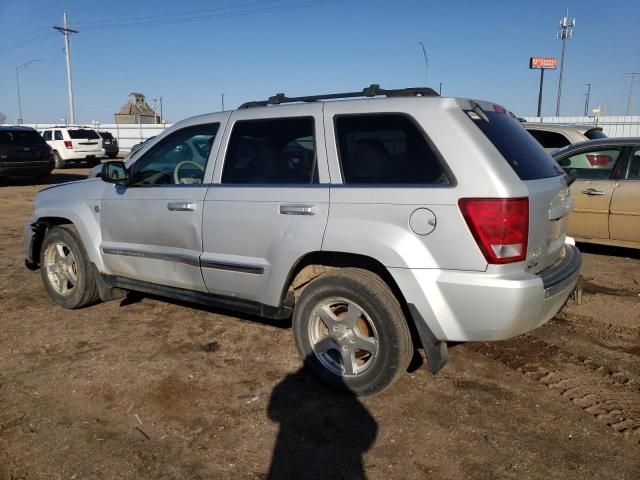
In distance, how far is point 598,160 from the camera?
6648 millimetres

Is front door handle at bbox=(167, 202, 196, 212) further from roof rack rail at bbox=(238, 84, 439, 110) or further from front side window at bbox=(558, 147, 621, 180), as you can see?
front side window at bbox=(558, 147, 621, 180)

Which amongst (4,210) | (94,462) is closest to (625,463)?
(94,462)

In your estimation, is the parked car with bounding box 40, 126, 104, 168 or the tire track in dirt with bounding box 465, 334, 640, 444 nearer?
the tire track in dirt with bounding box 465, 334, 640, 444

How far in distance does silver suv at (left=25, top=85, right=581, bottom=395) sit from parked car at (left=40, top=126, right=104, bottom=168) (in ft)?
64.5

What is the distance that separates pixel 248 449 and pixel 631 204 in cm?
547

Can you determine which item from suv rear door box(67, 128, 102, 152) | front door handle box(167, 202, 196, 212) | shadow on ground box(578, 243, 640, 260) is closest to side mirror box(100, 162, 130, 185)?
front door handle box(167, 202, 196, 212)

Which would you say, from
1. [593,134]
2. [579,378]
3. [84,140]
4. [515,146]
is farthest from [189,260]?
[84,140]

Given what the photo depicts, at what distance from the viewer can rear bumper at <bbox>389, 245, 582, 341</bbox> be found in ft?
9.04

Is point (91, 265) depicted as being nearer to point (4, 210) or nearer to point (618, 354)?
point (618, 354)

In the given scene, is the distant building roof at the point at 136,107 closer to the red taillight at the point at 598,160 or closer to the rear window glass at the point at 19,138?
the rear window glass at the point at 19,138

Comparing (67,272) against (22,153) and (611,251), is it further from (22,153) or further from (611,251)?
(22,153)

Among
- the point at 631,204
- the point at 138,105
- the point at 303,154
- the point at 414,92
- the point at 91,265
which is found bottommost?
the point at 91,265

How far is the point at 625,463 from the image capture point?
263 centimetres

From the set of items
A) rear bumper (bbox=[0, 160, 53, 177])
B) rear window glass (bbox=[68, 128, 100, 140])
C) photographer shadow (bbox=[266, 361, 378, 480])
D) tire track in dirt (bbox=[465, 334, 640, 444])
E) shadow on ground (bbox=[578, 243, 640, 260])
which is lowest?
photographer shadow (bbox=[266, 361, 378, 480])
